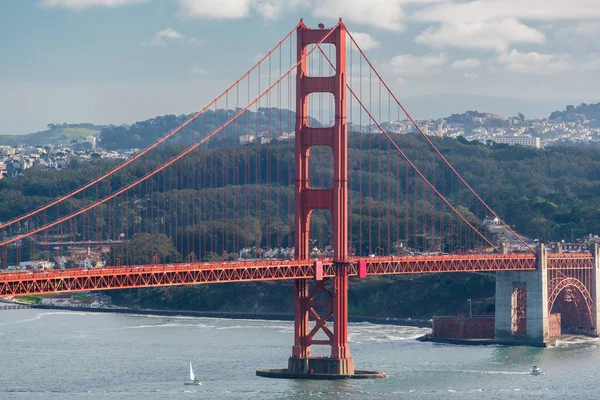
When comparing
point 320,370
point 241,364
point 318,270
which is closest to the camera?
point 318,270

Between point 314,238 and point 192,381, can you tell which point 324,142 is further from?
point 314,238

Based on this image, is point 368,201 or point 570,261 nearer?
Result: point 570,261

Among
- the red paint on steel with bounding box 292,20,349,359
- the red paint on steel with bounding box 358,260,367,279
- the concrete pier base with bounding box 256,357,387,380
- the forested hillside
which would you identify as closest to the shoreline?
the forested hillside

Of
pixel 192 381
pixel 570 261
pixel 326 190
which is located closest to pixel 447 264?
pixel 326 190

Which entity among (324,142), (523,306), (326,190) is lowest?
(523,306)

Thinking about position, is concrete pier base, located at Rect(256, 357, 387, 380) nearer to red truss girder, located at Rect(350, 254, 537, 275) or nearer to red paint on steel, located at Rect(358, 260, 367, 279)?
red paint on steel, located at Rect(358, 260, 367, 279)

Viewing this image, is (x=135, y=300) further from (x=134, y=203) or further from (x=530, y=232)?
(x=530, y=232)
